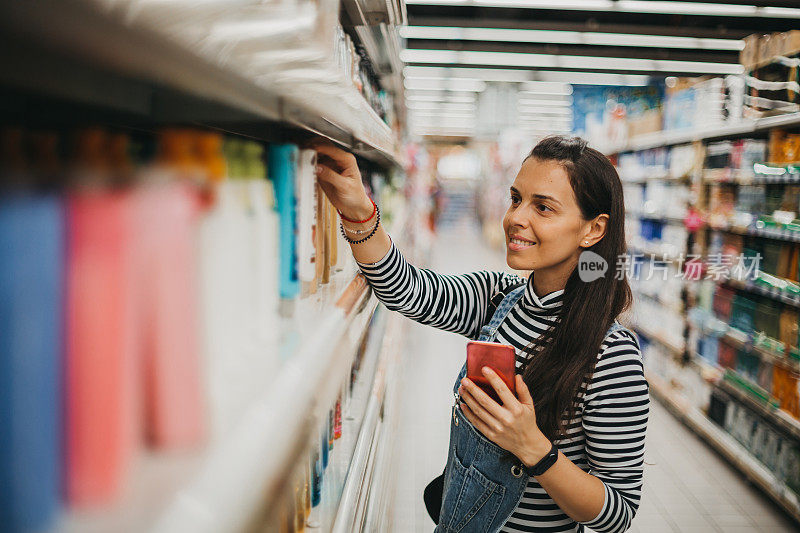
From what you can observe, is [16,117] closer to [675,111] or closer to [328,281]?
[328,281]

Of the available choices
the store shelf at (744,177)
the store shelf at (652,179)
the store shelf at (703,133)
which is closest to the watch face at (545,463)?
the store shelf at (744,177)

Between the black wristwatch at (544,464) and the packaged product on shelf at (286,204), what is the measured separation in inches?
24.8

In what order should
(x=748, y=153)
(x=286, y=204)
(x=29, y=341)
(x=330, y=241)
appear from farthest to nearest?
(x=748, y=153) → (x=330, y=241) → (x=286, y=204) → (x=29, y=341)

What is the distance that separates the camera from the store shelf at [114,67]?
29cm

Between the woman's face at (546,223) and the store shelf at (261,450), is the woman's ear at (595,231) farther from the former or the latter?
the store shelf at (261,450)

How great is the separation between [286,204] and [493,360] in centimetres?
55

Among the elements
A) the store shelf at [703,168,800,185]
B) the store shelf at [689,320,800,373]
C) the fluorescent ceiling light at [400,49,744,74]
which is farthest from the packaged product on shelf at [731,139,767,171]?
the fluorescent ceiling light at [400,49,744,74]

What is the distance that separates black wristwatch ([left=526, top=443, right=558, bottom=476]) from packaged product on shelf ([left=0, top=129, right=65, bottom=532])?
97 cm

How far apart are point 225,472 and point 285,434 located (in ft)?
0.36

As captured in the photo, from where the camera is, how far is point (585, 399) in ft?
4.09

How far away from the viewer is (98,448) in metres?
0.41

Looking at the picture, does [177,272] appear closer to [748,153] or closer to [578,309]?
[578,309]

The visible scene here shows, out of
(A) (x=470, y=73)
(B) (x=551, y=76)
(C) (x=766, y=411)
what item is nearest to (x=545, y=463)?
(C) (x=766, y=411)

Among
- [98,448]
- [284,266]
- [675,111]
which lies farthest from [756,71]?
[98,448]
